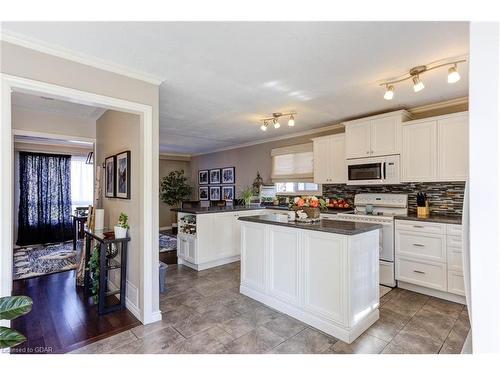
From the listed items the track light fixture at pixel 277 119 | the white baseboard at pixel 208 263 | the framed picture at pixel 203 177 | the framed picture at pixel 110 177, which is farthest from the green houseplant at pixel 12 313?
the framed picture at pixel 203 177

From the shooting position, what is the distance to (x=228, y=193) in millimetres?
7156

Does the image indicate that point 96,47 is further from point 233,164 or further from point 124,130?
point 233,164

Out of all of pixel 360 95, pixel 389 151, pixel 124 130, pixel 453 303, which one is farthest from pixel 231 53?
pixel 453 303

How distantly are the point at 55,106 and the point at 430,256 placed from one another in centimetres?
525

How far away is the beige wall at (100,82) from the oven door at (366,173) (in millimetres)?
3030

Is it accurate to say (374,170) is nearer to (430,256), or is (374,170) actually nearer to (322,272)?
(430,256)

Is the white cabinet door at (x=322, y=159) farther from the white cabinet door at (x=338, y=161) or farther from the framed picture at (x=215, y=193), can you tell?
the framed picture at (x=215, y=193)

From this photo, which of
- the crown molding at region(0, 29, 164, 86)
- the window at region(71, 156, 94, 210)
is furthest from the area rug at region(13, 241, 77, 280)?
the crown molding at region(0, 29, 164, 86)

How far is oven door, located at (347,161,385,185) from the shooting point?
3732mm

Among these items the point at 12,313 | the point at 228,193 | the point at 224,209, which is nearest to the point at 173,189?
the point at 228,193

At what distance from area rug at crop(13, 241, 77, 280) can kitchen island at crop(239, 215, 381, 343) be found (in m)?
3.69

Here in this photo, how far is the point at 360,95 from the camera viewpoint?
314cm

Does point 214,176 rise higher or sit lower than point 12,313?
higher

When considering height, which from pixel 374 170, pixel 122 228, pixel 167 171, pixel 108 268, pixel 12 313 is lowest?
pixel 108 268
